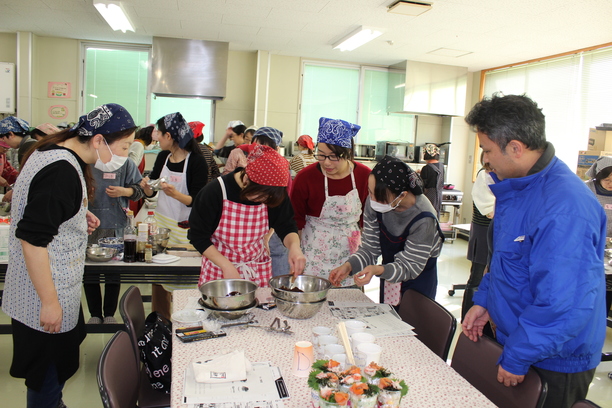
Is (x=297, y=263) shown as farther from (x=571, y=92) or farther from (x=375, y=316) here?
(x=571, y=92)

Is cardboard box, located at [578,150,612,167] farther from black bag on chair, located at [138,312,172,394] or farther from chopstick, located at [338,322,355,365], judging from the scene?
black bag on chair, located at [138,312,172,394]

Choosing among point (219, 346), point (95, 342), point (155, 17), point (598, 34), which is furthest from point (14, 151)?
point (598, 34)

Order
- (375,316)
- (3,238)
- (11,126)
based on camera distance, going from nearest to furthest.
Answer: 1. (375,316)
2. (3,238)
3. (11,126)

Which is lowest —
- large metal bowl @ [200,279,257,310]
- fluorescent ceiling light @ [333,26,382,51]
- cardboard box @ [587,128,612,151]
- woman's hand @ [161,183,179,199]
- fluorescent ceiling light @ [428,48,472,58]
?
large metal bowl @ [200,279,257,310]

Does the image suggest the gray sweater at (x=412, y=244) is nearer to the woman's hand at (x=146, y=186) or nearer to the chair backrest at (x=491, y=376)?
the chair backrest at (x=491, y=376)

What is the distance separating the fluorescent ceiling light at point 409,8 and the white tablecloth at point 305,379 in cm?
368

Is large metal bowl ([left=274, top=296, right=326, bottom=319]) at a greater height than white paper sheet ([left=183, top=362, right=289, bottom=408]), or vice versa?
large metal bowl ([left=274, top=296, right=326, bottom=319])

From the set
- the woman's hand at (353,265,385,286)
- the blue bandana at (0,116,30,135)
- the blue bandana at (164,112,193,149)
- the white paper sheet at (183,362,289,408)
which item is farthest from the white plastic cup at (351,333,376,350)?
the blue bandana at (0,116,30,135)

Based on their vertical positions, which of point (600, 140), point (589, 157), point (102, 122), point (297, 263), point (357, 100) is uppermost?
point (357, 100)

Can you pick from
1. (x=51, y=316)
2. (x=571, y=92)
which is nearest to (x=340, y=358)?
(x=51, y=316)

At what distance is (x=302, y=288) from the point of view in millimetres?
2115

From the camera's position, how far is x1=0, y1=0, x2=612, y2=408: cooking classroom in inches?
55.3

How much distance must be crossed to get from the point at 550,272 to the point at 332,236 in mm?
1536

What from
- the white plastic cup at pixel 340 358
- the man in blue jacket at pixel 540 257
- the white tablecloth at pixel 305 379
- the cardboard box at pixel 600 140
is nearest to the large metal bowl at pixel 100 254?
the white tablecloth at pixel 305 379
